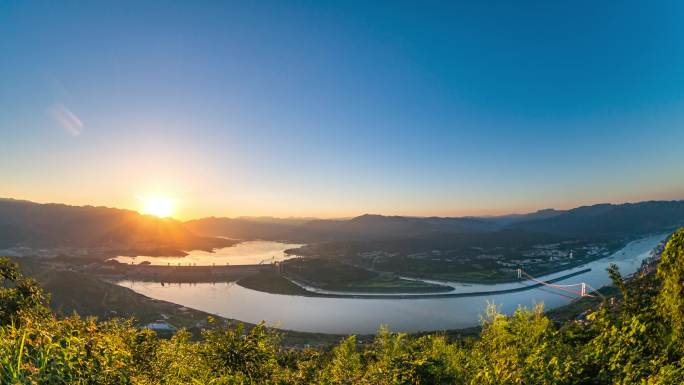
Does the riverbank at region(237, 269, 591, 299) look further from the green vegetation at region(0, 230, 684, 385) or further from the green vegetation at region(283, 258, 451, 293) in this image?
the green vegetation at region(0, 230, 684, 385)

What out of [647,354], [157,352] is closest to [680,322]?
[647,354]

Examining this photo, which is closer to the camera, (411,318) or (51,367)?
(51,367)

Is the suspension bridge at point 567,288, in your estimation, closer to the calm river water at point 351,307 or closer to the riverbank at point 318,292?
the calm river water at point 351,307

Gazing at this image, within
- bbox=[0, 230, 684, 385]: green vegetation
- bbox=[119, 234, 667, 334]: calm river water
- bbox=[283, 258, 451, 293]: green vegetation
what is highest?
bbox=[0, 230, 684, 385]: green vegetation

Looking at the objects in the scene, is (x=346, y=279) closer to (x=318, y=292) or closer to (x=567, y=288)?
(x=318, y=292)

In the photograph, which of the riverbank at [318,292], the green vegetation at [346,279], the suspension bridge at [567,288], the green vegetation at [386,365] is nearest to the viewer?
the green vegetation at [386,365]

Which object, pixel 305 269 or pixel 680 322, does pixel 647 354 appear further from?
pixel 305 269

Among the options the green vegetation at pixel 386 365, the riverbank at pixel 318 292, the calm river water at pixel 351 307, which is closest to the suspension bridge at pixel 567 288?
the calm river water at pixel 351 307

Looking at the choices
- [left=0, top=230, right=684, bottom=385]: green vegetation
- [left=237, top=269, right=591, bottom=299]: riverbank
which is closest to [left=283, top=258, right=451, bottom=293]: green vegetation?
[left=237, top=269, right=591, bottom=299]: riverbank
